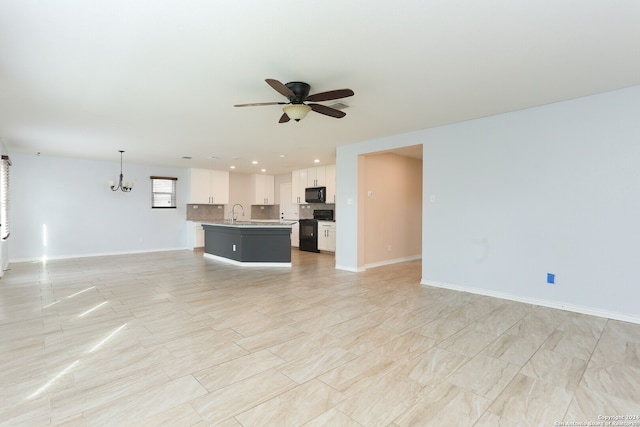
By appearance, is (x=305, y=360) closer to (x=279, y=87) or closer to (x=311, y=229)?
(x=279, y=87)

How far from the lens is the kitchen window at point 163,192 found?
29.5ft

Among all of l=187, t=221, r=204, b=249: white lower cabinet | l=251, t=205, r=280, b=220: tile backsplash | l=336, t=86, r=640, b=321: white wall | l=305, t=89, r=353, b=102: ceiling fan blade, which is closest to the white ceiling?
l=305, t=89, r=353, b=102: ceiling fan blade

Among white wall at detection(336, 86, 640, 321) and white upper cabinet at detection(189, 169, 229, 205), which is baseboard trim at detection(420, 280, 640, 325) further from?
white upper cabinet at detection(189, 169, 229, 205)

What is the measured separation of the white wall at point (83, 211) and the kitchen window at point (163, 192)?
0.42 feet

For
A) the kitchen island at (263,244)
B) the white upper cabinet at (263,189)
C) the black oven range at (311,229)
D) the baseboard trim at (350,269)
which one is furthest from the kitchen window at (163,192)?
the baseboard trim at (350,269)

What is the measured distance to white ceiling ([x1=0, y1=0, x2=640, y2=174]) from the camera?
2.05 metres

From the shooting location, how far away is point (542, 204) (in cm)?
391

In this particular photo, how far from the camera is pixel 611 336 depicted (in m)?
2.96

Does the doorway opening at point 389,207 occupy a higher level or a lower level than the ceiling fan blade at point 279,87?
lower

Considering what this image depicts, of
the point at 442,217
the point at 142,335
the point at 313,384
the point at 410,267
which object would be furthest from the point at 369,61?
the point at 410,267

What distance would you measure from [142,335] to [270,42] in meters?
2.85

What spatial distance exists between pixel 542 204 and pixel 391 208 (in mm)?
3153

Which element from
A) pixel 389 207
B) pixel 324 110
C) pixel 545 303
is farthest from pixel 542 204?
pixel 389 207

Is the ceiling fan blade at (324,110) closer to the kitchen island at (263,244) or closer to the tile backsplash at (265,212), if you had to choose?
the kitchen island at (263,244)
